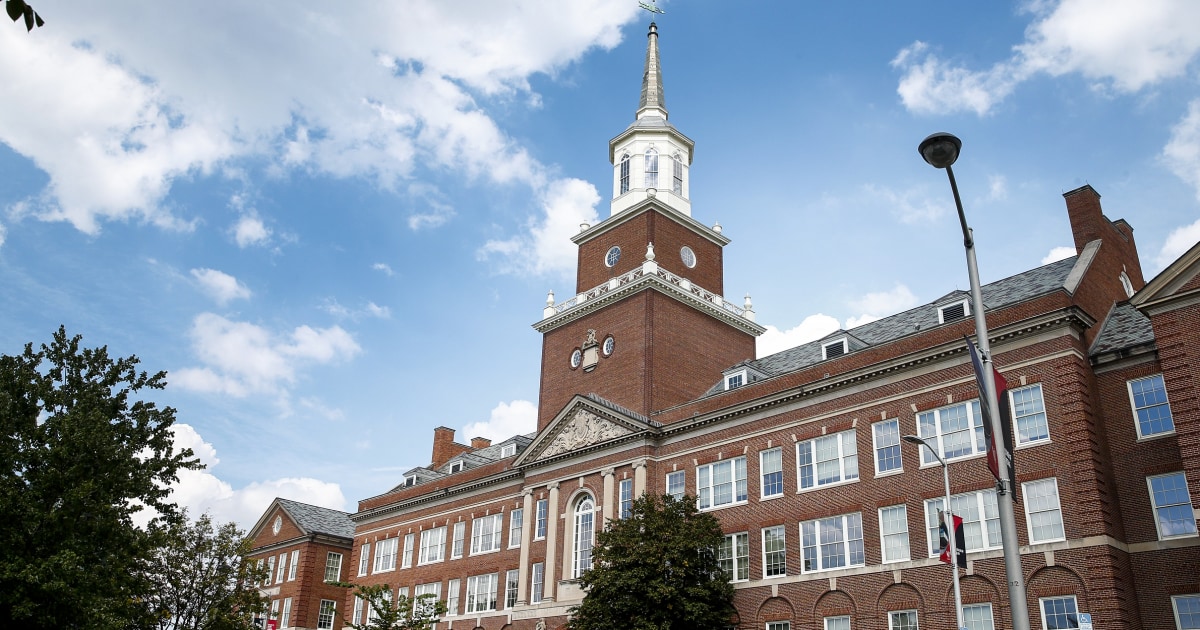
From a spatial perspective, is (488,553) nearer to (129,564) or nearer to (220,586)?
(220,586)

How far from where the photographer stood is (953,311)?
36.9m

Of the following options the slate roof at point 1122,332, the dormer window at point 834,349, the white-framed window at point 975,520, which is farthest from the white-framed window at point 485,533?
the slate roof at point 1122,332

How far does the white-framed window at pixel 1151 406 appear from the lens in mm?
30375

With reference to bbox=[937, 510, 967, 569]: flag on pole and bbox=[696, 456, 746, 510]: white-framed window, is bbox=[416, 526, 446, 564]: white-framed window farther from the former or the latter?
bbox=[937, 510, 967, 569]: flag on pole

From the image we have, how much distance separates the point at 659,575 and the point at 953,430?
11726 mm

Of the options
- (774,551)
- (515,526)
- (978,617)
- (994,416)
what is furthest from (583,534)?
(994,416)

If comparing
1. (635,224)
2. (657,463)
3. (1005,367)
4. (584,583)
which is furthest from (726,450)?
(635,224)

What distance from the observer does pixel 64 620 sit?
102 feet

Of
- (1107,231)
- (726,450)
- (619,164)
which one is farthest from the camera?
(619,164)

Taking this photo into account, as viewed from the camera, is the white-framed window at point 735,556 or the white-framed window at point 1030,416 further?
the white-framed window at point 735,556

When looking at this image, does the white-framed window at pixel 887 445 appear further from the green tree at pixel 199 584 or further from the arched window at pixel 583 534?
the green tree at pixel 199 584

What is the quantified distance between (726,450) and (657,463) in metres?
4.06

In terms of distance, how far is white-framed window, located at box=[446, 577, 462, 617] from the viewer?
53525mm

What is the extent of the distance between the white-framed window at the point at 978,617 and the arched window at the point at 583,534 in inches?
736
